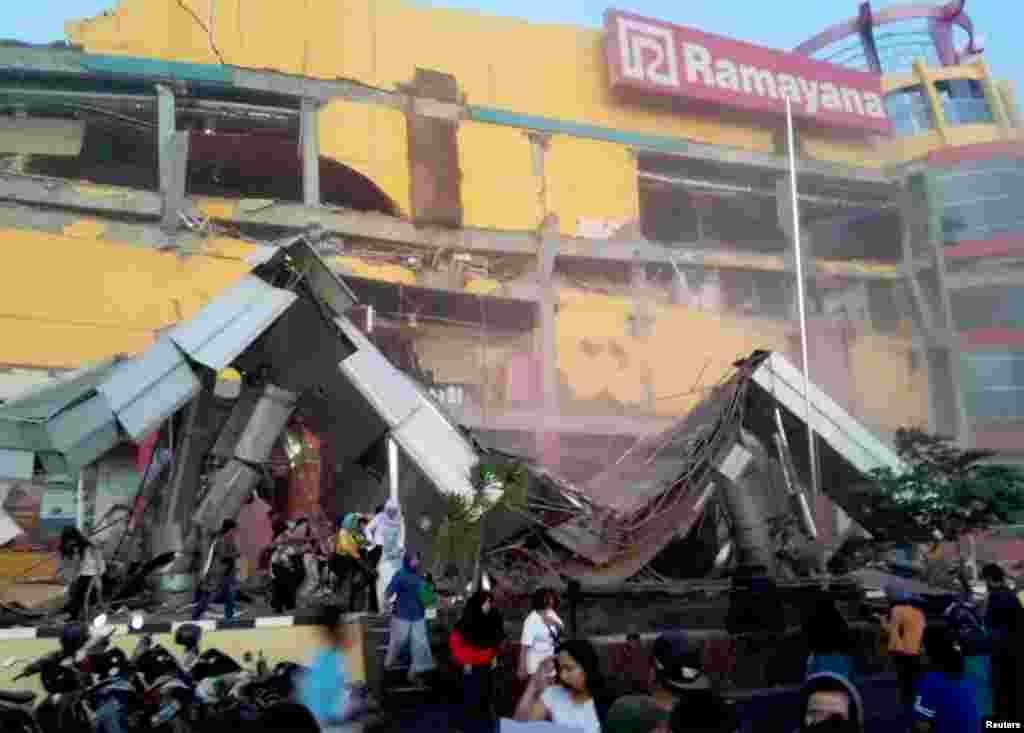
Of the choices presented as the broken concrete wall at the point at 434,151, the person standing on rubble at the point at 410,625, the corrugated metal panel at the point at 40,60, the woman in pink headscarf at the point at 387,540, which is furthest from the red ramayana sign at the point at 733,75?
the person standing on rubble at the point at 410,625

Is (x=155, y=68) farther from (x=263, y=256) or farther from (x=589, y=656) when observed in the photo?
(x=589, y=656)

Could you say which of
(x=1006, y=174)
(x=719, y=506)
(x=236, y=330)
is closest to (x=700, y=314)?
(x=1006, y=174)

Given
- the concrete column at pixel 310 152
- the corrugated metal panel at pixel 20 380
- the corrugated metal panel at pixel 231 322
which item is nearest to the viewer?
the corrugated metal panel at pixel 231 322

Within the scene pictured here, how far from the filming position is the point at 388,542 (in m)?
10.1

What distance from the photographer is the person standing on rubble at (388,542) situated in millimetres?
10000

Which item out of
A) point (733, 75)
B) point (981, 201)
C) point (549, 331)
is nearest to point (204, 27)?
point (549, 331)

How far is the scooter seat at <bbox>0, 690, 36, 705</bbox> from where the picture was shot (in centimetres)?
673

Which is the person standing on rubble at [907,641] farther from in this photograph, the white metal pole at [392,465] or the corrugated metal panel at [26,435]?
the corrugated metal panel at [26,435]

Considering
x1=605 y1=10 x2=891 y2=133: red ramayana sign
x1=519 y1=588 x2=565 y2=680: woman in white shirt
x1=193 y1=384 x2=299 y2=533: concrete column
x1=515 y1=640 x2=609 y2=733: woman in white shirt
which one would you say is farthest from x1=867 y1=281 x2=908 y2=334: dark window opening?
x1=515 y1=640 x2=609 y2=733: woman in white shirt

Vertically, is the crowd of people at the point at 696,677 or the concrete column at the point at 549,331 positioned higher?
the concrete column at the point at 549,331

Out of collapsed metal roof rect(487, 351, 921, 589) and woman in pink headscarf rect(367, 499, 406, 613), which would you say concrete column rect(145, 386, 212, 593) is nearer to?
woman in pink headscarf rect(367, 499, 406, 613)

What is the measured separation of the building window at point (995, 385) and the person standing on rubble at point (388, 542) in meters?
28.0

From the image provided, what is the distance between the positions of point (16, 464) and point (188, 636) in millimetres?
3870

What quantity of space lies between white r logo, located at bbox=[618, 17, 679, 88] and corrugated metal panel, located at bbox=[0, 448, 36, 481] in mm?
25186
